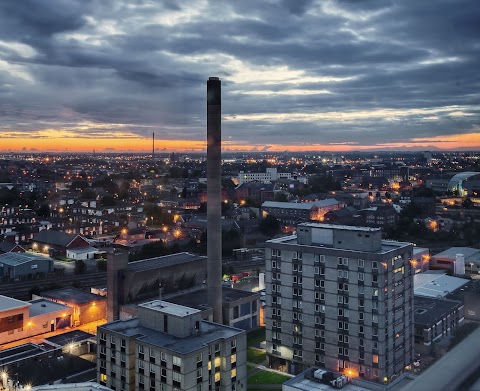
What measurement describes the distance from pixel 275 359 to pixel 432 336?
3.42 m

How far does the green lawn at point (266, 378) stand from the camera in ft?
30.6

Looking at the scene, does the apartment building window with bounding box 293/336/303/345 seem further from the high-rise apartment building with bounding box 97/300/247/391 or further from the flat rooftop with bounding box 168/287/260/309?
the flat rooftop with bounding box 168/287/260/309

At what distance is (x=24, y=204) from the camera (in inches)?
1155

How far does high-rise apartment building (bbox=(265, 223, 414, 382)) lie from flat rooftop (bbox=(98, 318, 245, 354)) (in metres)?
2.05

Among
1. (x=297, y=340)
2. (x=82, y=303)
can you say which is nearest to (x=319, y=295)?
(x=297, y=340)

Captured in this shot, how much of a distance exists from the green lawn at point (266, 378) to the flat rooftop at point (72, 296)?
4990 mm

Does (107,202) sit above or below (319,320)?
above

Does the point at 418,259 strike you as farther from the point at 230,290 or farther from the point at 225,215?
the point at 225,215

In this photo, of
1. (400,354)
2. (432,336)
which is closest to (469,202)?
(432,336)

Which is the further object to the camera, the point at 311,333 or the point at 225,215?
the point at 225,215

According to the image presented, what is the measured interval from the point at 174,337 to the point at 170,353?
0.67 metres

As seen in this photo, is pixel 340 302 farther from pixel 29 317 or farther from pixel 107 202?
pixel 107 202

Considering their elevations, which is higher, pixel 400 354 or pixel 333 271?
pixel 333 271

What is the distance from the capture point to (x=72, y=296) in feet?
42.0
